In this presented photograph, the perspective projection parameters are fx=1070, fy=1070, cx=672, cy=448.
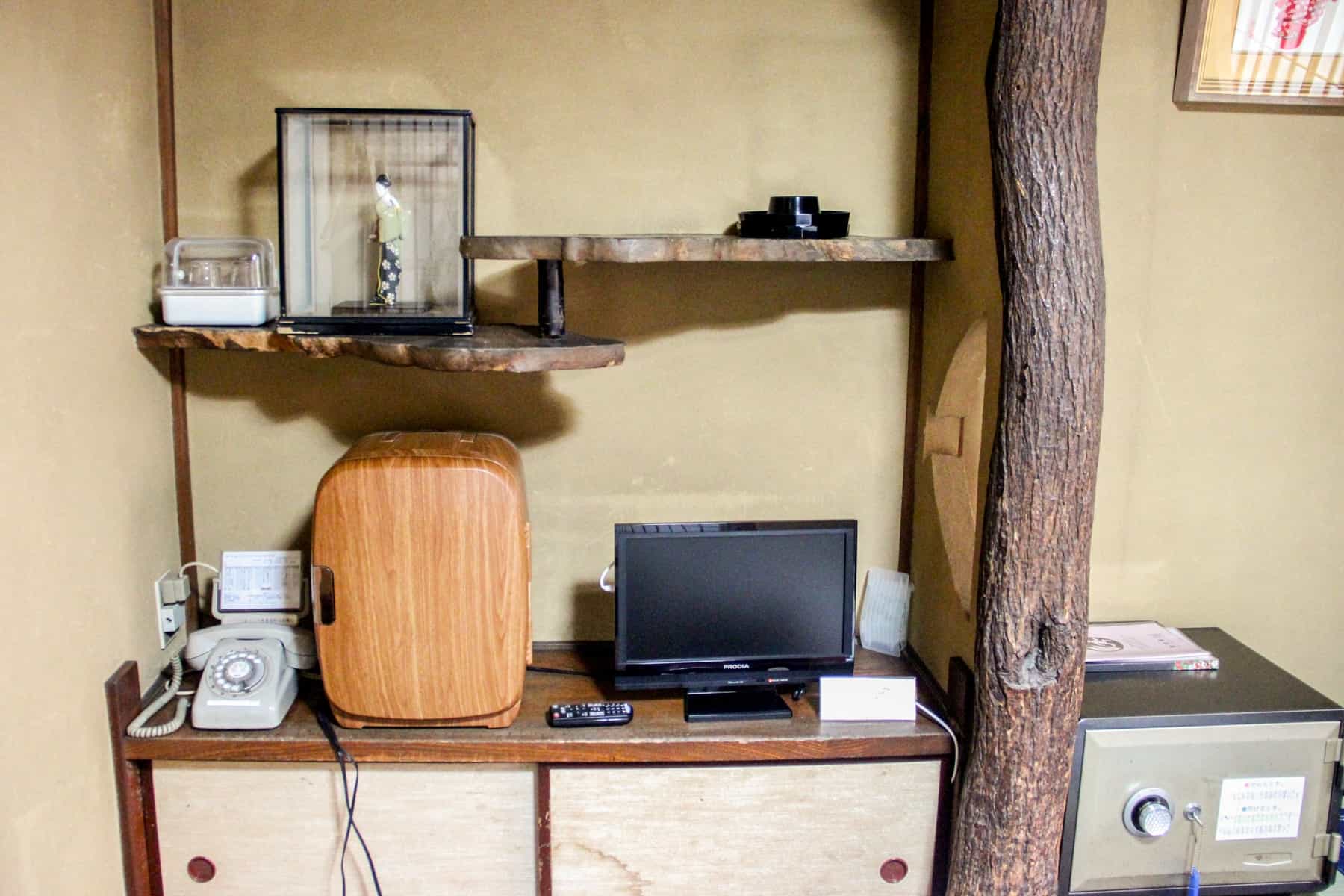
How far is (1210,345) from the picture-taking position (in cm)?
211

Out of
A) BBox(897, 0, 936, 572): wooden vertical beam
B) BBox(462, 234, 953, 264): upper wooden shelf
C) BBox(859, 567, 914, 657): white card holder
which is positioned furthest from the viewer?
BBox(859, 567, 914, 657): white card holder

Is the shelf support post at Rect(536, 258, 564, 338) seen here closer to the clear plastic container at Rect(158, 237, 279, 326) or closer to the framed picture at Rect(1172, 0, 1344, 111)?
the clear plastic container at Rect(158, 237, 279, 326)

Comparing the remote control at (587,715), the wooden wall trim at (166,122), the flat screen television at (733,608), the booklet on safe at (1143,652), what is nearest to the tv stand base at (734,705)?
the flat screen television at (733,608)

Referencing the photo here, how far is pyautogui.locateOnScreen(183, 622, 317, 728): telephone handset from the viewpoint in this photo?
6.10 feet

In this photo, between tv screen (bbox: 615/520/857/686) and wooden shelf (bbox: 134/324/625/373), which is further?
tv screen (bbox: 615/520/857/686)

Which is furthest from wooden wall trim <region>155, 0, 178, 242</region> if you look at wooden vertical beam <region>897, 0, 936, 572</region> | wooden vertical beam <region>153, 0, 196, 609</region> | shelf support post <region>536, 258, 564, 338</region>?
wooden vertical beam <region>897, 0, 936, 572</region>

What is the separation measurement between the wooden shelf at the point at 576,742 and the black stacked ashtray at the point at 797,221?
89 centimetres

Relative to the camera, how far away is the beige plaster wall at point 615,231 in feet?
6.75

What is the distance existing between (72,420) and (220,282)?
17.7 inches

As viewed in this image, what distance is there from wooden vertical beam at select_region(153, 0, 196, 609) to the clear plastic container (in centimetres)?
7

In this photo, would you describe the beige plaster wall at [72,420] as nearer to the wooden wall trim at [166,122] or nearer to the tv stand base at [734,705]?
the wooden wall trim at [166,122]

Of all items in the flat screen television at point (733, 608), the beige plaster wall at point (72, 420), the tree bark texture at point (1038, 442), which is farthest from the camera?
the flat screen television at point (733, 608)

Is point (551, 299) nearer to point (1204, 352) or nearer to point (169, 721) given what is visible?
point (169, 721)

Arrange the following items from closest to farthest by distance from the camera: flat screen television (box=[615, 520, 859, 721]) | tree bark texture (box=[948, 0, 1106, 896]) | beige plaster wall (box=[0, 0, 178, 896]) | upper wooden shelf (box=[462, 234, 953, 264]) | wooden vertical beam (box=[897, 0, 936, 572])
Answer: beige plaster wall (box=[0, 0, 178, 896])
tree bark texture (box=[948, 0, 1106, 896])
upper wooden shelf (box=[462, 234, 953, 264])
flat screen television (box=[615, 520, 859, 721])
wooden vertical beam (box=[897, 0, 936, 572])
